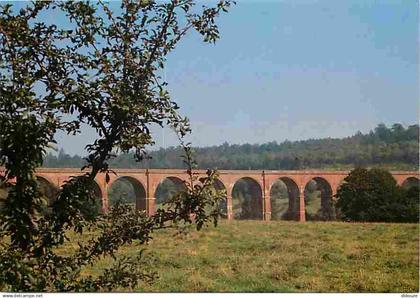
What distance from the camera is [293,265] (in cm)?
378

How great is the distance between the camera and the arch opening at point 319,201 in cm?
465

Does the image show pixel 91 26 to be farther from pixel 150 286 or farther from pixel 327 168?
pixel 327 168

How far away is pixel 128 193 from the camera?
2928 mm

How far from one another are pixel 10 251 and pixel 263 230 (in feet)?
9.03

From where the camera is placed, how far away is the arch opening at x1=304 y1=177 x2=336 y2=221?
183 inches

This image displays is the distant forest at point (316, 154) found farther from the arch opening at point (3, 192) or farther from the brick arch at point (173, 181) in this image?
the arch opening at point (3, 192)

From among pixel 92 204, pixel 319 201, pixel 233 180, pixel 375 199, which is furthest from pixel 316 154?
pixel 92 204

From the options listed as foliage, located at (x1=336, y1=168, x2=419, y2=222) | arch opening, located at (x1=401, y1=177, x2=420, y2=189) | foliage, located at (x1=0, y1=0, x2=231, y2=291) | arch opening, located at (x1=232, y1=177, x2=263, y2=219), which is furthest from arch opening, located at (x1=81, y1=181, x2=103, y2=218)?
arch opening, located at (x1=401, y1=177, x2=420, y2=189)

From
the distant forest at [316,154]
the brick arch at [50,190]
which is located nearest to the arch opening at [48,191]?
the brick arch at [50,190]

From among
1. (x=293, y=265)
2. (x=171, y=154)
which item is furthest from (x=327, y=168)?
(x=171, y=154)

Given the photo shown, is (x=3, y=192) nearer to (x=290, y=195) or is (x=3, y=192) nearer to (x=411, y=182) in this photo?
(x=411, y=182)

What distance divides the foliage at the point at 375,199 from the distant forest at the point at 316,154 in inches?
4.4

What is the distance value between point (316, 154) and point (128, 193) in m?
1.71

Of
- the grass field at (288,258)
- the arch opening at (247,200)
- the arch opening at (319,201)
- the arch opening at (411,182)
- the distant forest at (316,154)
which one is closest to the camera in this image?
the distant forest at (316,154)
